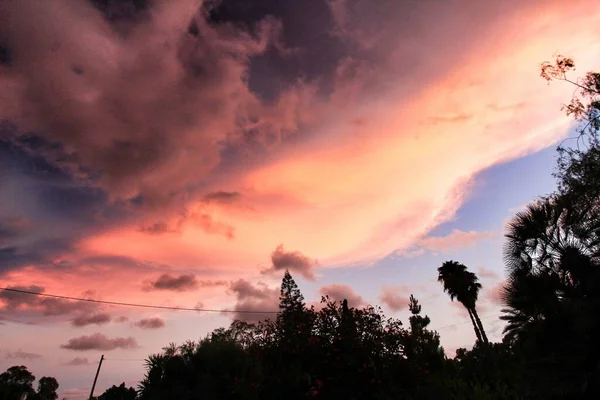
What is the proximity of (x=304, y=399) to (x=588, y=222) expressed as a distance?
11926 millimetres

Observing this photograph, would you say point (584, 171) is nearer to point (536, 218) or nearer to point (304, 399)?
point (536, 218)

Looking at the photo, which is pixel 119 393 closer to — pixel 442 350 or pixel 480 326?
pixel 442 350

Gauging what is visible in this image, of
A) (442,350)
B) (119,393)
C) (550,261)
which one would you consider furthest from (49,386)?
(550,261)

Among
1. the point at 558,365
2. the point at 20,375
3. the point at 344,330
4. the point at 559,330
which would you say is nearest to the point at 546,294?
the point at 559,330

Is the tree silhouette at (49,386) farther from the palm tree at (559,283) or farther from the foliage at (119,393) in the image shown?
the palm tree at (559,283)

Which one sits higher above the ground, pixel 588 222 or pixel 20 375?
pixel 20 375

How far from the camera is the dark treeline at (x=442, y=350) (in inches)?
426

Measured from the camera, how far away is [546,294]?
1191 centimetres

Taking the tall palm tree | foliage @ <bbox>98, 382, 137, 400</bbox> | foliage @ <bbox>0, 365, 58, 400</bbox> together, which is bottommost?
foliage @ <bbox>98, 382, 137, 400</bbox>

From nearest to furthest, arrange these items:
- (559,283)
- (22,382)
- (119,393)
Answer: (559,283), (119,393), (22,382)

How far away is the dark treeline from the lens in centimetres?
1083

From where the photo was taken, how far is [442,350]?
19.9 metres

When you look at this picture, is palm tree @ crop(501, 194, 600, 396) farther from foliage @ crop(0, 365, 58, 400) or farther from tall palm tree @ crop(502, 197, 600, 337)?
foliage @ crop(0, 365, 58, 400)

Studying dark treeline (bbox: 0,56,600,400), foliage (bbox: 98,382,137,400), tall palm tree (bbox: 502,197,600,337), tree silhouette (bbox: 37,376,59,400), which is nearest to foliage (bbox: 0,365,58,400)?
tree silhouette (bbox: 37,376,59,400)
